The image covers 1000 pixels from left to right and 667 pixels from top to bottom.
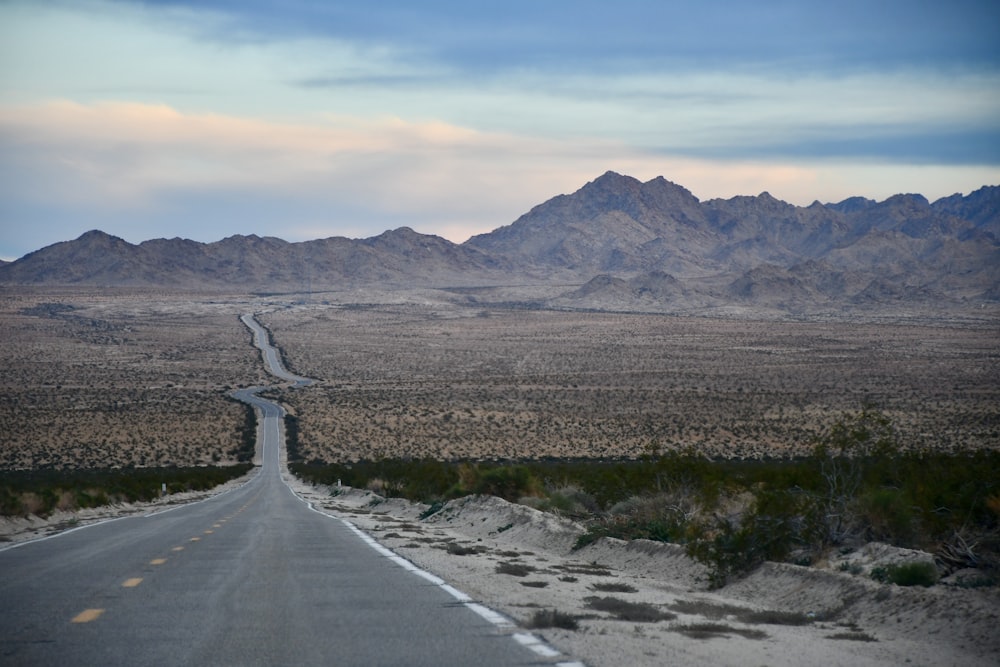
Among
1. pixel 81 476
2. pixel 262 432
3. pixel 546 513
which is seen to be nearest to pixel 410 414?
pixel 262 432

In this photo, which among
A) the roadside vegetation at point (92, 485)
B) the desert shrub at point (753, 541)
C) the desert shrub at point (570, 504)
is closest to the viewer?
the desert shrub at point (753, 541)

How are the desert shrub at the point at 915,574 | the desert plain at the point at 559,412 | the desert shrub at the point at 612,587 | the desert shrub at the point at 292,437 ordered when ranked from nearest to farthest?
1. the desert plain at the point at 559,412
2. the desert shrub at the point at 915,574
3. the desert shrub at the point at 612,587
4. the desert shrub at the point at 292,437

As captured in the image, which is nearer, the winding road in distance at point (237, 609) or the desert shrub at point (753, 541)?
the winding road in distance at point (237, 609)

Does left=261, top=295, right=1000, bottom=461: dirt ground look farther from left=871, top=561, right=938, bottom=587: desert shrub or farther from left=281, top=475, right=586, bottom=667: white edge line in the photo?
left=871, top=561, right=938, bottom=587: desert shrub

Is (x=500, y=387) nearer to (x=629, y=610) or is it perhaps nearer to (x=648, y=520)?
(x=648, y=520)

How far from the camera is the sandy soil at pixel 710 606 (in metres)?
8.27

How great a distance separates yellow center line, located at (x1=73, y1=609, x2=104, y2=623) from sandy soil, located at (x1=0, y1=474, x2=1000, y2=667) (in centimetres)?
371

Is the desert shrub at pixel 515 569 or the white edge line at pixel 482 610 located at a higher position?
the white edge line at pixel 482 610

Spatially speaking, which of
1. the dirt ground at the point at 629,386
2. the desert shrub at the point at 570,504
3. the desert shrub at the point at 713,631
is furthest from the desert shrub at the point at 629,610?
the dirt ground at the point at 629,386

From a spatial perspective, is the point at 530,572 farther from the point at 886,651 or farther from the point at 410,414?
the point at 410,414

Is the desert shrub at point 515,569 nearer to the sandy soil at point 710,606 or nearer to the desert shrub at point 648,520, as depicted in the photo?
the sandy soil at point 710,606

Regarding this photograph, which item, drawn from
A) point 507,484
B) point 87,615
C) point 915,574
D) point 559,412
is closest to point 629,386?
point 559,412

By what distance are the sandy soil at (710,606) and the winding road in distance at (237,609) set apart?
58cm

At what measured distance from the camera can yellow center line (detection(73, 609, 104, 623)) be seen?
912cm
